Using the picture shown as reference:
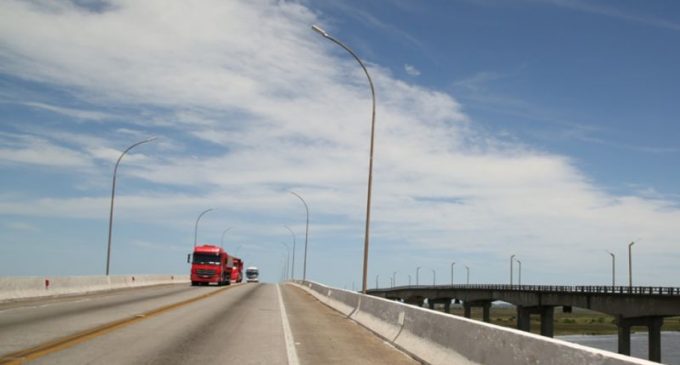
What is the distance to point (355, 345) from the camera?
15.0 m

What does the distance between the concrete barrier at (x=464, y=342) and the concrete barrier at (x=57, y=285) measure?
622 inches

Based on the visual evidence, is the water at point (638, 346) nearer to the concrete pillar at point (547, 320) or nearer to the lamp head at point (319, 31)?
the concrete pillar at point (547, 320)

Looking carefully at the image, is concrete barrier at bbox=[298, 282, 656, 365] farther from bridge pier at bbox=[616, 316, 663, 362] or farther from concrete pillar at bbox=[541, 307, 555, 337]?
concrete pillar at bbox=[541, 307, 555, 337]

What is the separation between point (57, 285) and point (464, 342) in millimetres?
28573

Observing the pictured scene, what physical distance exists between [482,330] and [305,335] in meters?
7.80

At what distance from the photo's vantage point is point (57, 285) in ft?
113

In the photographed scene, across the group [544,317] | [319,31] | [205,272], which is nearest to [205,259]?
[205,272]

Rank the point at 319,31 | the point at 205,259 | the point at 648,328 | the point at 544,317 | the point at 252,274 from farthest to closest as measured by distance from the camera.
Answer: the point at 252,274 → the point at 544,317 → the point at 648,328 → the point at 205,259 → the point at 319,31

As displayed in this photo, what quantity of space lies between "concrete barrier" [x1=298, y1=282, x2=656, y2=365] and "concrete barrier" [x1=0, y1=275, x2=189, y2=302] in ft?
51.9

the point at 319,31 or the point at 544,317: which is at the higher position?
the point at 319,31

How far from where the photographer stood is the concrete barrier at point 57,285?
28.3 meters

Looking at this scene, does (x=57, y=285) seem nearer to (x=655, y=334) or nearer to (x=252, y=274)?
(x=655, y=334)

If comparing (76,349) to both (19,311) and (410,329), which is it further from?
(19,311)

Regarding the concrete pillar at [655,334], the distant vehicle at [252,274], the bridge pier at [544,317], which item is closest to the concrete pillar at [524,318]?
the bridge pier at [544,317]
